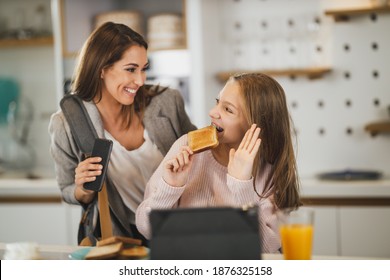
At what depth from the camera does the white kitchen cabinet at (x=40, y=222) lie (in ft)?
11.1

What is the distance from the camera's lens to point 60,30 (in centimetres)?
350

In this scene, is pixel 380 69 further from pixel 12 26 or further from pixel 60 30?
pixel 12 26

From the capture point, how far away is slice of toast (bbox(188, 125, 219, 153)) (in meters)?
1.64

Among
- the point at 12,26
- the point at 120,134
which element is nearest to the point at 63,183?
the point at 120,134

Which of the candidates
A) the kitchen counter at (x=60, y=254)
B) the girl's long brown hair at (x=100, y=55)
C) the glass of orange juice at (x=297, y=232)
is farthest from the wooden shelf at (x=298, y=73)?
the glass of orange juice at (x=297, y=232)

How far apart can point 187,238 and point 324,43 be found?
247 centimetres

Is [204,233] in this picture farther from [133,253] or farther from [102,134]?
[102,134]

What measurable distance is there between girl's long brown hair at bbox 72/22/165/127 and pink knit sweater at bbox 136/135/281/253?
303mm

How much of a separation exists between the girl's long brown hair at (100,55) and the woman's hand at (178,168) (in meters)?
0.35

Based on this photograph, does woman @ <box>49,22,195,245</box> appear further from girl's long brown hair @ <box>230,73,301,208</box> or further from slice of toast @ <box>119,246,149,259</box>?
slice of toast @ <box>119,246,149,259</box>

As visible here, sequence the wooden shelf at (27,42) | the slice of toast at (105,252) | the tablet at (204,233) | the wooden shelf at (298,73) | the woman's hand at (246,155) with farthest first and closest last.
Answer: the wooden shelf at (27,42) → the wooden shelf at (298,73) → the woman's hand at (246,155) → the slice of toast at (105,252) → the tablet at (204,233)

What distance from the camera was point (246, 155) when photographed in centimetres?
155

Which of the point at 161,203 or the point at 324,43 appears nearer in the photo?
the point at 161,203

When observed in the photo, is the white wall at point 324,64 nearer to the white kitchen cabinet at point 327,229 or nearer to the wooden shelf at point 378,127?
the wooden shelf at point 378,127
